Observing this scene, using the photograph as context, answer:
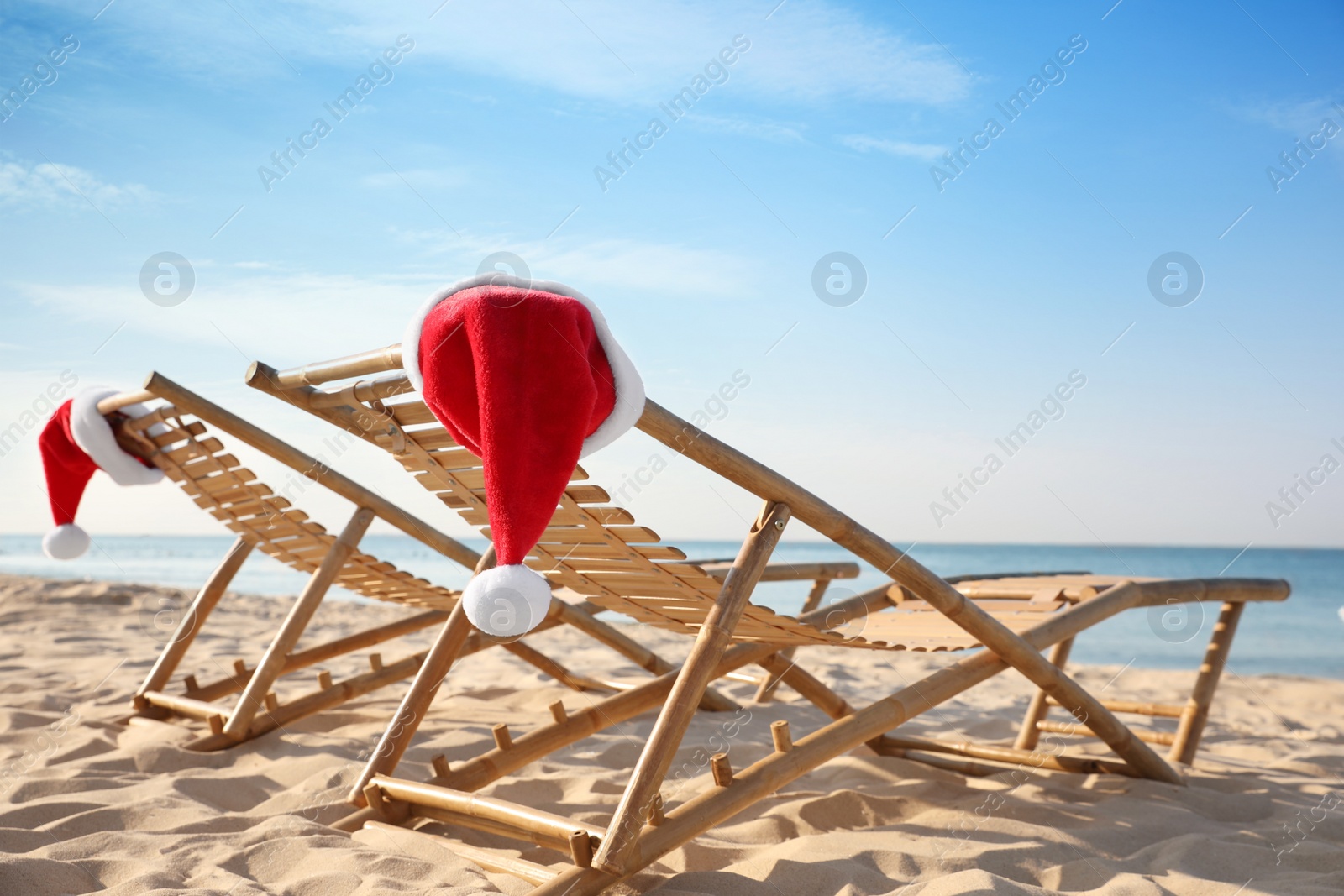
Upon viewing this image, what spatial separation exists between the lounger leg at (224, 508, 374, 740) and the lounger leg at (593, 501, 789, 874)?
1.95 metres

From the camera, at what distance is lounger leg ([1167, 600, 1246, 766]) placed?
3725mm

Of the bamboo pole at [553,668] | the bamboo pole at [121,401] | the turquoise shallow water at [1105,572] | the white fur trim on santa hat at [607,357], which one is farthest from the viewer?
the turquoise shallow water at [1105,572]

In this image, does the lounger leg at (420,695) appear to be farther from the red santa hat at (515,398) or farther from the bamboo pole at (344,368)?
the red santa hat at (515,398)

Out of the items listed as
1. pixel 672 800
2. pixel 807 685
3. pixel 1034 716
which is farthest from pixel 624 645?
pixel 1034 716

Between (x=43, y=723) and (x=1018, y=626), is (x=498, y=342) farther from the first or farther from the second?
(x=43, y=723)

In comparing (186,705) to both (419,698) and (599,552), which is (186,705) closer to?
(419,698)

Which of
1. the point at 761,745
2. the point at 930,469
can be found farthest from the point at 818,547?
the point at 761,745

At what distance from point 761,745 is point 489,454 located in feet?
8.58

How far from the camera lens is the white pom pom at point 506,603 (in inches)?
72.1

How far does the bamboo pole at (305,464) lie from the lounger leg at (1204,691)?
9.22ft

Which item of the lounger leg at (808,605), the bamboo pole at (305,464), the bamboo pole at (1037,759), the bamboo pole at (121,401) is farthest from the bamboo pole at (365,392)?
the lounger leg at (808,605)

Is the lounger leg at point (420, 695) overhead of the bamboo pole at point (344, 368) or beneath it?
beneath

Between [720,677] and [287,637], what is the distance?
5.97ft

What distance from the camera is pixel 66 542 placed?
3.79 metres
